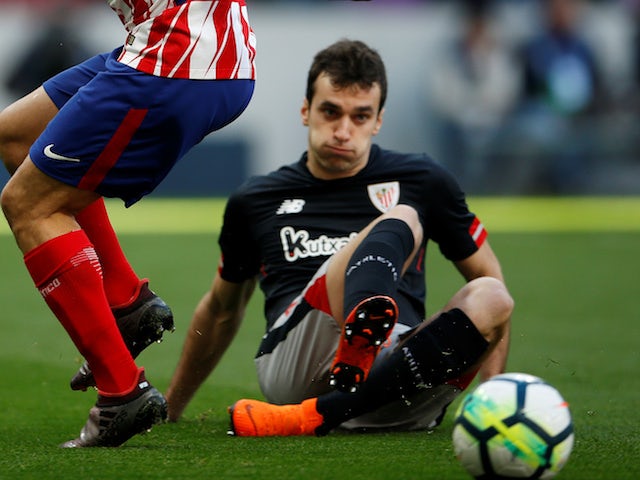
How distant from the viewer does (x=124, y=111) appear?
3.53m

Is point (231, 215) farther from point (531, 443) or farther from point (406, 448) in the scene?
point (531, 443)

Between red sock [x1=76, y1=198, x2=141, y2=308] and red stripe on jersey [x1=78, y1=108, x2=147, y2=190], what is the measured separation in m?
0.42

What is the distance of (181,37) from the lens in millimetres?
3557

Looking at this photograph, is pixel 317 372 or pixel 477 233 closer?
pixel 317 372

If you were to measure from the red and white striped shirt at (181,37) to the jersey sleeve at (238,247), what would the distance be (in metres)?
0.91

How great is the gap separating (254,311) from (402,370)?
3.87 m

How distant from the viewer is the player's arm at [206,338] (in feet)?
14.5

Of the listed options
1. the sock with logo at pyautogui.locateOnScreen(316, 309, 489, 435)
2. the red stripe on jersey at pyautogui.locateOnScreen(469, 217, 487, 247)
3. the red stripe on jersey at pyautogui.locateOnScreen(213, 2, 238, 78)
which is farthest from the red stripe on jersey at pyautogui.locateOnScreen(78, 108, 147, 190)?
the red stripe on jersey at pyautogui.locateOnScreen(469, 217, 487, 247)

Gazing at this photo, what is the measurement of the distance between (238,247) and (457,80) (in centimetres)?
1033

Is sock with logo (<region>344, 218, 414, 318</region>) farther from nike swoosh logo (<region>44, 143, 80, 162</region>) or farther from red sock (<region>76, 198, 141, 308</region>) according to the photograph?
nike swoosh logo (<region>44, 143, 80, 162</region>)

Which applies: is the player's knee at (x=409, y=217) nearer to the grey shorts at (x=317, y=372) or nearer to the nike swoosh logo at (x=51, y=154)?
the grey shorts at (x=317, y=372)

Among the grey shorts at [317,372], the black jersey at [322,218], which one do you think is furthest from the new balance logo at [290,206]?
the grey shorts at [317,372]

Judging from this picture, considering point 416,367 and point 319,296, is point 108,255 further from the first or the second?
point 416,367

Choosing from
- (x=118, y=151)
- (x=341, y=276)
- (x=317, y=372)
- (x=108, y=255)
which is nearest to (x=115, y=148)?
(x=118, y=151)
